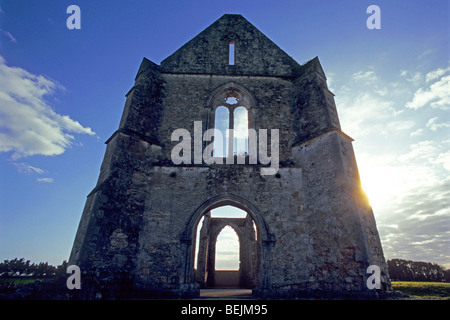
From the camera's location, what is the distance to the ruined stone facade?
6.96 meters

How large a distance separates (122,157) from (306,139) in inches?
256

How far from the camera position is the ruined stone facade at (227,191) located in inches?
274

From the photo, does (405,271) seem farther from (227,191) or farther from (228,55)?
(228,55)

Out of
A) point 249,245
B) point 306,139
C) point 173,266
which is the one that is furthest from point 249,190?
point 249,245

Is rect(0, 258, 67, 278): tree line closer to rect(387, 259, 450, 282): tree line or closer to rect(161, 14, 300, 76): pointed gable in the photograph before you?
rect(161, 14, 300, 76): pointed gable

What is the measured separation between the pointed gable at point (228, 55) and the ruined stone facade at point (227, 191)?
0.08 m

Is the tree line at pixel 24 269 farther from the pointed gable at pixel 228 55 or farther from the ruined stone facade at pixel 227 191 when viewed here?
the pointed gable at pixel 228 55

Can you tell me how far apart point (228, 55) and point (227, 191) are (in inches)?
260

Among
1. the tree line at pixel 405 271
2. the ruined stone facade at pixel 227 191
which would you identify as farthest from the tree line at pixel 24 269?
the ruined stone facade at pixel 227 191

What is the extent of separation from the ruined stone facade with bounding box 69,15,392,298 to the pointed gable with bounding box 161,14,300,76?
76 mm

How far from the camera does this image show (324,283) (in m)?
7.06

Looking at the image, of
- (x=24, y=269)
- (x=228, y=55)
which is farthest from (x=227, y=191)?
(x=24, y=269)
